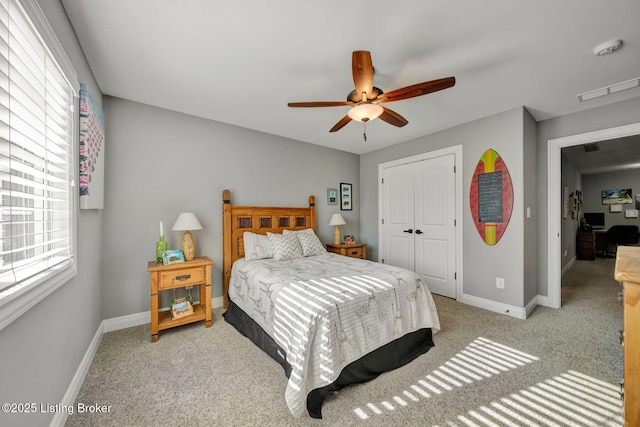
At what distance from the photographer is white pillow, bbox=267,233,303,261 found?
3.13 meters

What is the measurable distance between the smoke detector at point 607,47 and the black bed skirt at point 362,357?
8.40 ft

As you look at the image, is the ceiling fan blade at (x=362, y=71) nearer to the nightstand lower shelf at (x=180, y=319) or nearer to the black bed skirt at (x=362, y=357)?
the black bed skirt at (x=362, y=357)

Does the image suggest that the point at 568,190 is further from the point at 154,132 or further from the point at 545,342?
the point at 154,132

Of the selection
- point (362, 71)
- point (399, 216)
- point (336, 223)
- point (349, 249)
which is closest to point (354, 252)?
point (349, 249)

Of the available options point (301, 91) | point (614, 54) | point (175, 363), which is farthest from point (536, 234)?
point (175, 363)

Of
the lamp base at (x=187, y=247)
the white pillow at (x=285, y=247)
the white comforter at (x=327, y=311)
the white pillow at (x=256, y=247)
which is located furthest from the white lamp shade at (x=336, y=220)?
the lamp base at (x=187, y=247)

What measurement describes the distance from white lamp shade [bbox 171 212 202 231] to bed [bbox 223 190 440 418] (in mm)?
665

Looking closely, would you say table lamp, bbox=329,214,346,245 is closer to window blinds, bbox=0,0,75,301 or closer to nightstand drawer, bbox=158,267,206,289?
nightstand drawer, bbox=158,267,206,289

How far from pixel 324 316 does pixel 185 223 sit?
1916mm

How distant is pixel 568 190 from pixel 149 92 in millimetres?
7619

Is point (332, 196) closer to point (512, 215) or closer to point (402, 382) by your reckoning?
point (512, 215)

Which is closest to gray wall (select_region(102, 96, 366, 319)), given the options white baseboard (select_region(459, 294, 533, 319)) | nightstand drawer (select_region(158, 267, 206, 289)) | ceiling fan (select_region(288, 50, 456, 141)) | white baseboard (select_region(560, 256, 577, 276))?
nightstand drawer (select_region(158, 267, 206, 289))

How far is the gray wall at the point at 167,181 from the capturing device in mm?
2648

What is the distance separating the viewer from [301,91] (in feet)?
8.22
